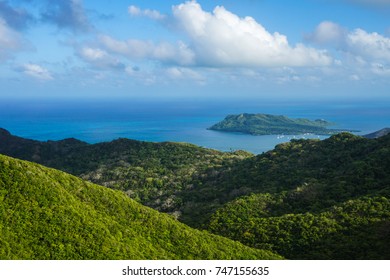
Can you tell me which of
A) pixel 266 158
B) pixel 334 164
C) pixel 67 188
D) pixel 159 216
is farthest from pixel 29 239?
pixel 266 158

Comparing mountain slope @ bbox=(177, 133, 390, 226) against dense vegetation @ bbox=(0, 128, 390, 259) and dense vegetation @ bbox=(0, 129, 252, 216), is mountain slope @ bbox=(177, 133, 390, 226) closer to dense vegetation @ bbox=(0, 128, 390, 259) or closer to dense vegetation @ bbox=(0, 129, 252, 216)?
dense vegetation @ bbox=(0, 128, 390, 259)

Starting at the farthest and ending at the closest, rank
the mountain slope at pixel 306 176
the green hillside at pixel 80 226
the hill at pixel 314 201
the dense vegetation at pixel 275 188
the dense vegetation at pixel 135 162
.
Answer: the dense vegetation at pixel 135 162
the mountain slope at pixel 306 176
the dense vegetation at pixel 275 188
the hill at pixel 314 201
the green hillside at pixel 80 226

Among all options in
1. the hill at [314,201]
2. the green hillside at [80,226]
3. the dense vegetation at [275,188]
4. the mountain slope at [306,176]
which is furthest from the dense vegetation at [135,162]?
the green hillside at [80,226]

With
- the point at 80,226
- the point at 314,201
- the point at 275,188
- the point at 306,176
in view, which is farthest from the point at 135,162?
the point at 80,226

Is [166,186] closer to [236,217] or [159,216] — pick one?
[236,217]

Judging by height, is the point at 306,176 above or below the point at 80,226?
below

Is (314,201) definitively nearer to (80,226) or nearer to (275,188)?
(275,188)

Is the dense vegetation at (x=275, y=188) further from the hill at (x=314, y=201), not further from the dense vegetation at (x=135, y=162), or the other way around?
the dense vegetation at (x=135, y=162)

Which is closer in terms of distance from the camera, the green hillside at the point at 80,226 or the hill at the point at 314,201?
the green hillside at the point at 80,226

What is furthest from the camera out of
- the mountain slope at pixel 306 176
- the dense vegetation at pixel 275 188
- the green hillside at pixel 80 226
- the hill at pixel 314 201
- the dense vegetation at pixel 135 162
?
the dense vegetation at pixel 135 162

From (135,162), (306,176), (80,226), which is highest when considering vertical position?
(80,226)
